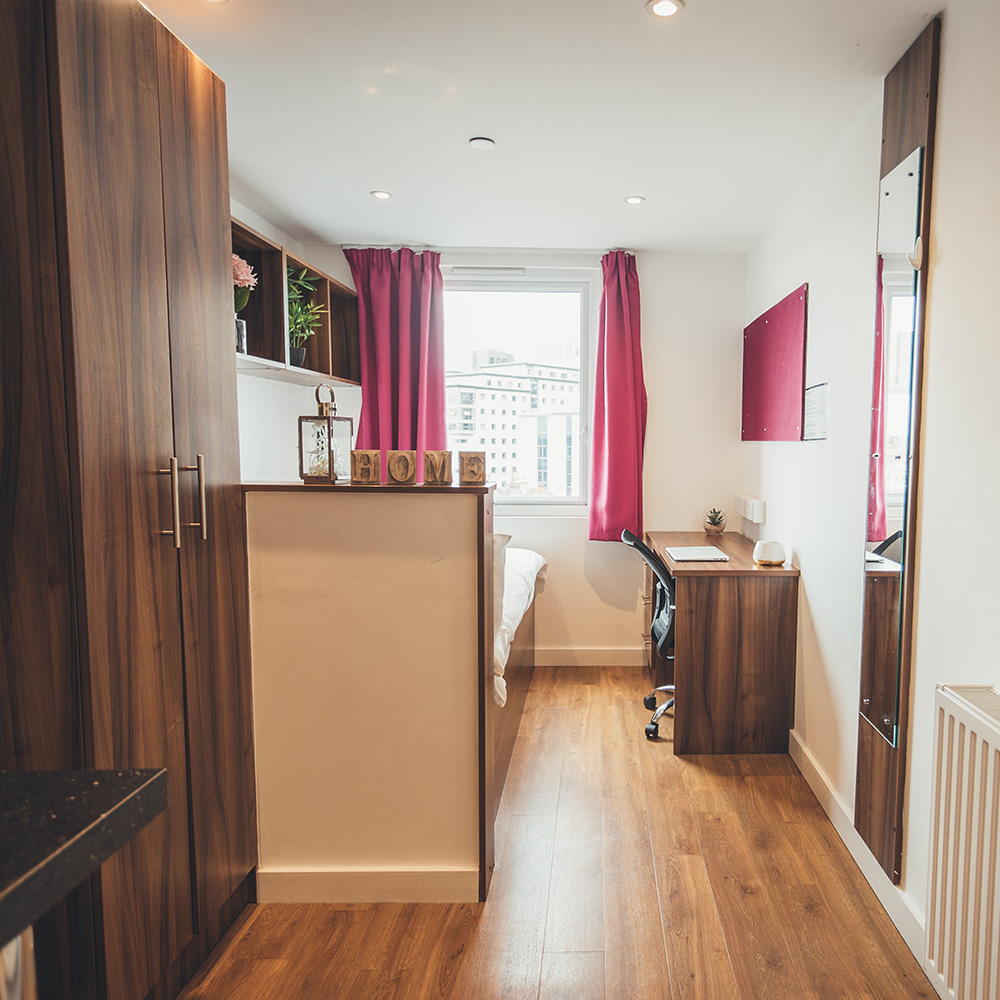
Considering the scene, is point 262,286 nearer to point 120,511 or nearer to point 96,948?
point 120,511

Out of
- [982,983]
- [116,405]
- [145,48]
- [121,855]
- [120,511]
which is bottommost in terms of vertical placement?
[982,983]

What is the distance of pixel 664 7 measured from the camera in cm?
171

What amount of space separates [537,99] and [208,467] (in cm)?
154

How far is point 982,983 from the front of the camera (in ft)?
Result: 4.23

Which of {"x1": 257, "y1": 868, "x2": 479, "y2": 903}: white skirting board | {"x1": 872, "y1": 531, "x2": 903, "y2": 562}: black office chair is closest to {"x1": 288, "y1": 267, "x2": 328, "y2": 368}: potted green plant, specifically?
{"x1": 257, "y1": 868, "x2": 479, "y2": 903}: white skirting board

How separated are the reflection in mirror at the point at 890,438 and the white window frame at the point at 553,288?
2102 millimetres

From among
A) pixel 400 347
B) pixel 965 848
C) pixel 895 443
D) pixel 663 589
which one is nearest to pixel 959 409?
pixel 895 443

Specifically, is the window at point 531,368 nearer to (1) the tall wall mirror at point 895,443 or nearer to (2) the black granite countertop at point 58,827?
(1) the tall wall mirror at point 895,443

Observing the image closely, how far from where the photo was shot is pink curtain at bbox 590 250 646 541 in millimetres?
3834

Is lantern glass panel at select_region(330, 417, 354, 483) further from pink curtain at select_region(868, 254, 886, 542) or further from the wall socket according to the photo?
the wall socket

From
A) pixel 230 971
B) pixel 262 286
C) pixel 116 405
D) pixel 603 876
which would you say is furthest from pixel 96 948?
pixel 262 286

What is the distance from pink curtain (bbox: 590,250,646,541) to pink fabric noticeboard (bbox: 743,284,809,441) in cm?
59

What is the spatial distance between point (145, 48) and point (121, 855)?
1.64 m

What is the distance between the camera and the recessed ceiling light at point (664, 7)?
169cm
